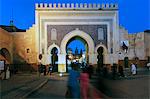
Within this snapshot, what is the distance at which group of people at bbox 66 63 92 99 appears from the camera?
35.5 ft

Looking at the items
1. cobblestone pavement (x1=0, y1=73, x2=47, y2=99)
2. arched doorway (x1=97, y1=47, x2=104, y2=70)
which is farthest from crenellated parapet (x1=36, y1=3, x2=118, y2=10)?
cobblestone pavement (x1=0, y1=73, x2=47, y2=99)

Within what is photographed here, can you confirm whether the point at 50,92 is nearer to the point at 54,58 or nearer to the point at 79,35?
the point at 79,35

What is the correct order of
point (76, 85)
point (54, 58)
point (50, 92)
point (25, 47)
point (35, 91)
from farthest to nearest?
point (54, 58) → point (25, 47) → point (35, 91) → point (50, 92) → point (76, 85)

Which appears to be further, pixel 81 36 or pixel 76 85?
pixel 81 36

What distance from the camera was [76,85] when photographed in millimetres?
10820

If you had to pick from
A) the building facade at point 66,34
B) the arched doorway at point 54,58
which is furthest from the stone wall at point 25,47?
the arched doorway at point 54,58

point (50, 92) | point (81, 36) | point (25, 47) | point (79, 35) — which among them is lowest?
point (50, 92)

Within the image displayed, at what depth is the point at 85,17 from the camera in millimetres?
51500

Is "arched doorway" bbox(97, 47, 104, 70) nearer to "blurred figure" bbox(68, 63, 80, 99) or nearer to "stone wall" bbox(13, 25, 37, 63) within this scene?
"stone wall" bbox(13, 25, 37, 63)

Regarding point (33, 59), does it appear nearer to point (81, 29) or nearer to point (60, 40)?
point (60, 40)

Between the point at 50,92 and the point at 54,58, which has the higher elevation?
the point at 54,58

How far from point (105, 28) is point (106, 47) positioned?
2558 millimetres

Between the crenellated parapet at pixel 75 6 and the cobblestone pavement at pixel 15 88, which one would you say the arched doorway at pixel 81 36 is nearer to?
the crenellated parapet at pixel 75 6

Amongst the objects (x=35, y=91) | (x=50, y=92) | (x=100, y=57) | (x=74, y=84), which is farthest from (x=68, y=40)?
(x=74, y=84)
